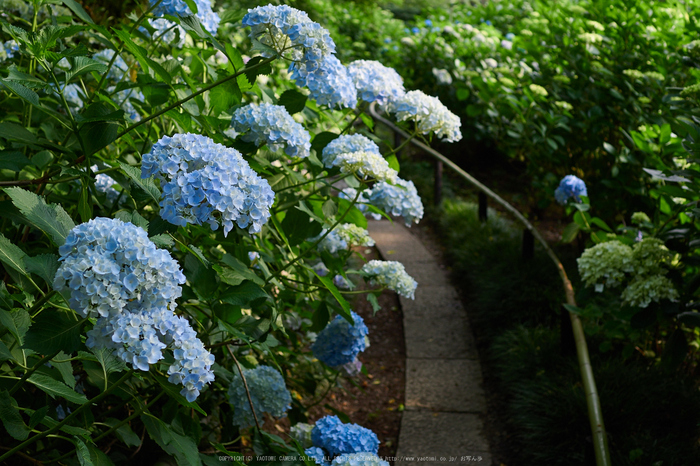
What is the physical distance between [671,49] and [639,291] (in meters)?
2.09

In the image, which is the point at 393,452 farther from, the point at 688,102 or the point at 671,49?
the point at 671,49

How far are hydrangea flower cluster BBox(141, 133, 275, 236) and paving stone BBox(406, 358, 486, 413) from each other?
7.00ft

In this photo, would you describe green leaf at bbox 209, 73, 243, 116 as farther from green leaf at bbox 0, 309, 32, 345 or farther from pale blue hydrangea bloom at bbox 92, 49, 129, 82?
green leaf at bbox 0, 309, 32, 345

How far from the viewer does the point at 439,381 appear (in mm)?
3270

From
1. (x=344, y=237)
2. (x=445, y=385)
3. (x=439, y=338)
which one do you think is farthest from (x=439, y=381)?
(x=344, y=237)

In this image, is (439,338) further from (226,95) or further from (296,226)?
(226,95)

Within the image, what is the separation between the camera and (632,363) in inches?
112

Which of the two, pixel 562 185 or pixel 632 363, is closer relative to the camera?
pixel 632 363

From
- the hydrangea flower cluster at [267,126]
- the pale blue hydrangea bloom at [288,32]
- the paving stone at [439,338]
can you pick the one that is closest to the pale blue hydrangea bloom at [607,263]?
the paving stone at [439,338]

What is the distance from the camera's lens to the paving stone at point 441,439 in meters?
2.68

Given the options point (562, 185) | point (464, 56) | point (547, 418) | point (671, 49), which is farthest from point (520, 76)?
point (547, 418)

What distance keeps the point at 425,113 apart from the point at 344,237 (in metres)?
0.62

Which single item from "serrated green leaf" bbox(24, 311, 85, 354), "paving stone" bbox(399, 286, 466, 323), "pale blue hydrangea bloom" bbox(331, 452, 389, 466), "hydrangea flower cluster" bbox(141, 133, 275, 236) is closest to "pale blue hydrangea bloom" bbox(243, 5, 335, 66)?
"hydrangea flower cluster" bbox(141, 133, 275, 236)

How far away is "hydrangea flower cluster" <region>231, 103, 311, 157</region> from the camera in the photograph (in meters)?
1.71
